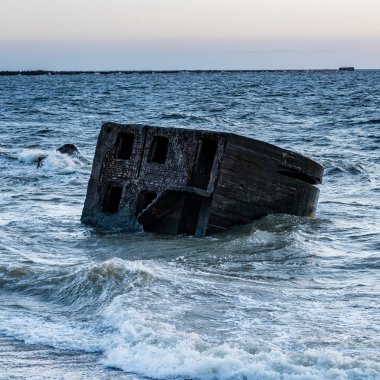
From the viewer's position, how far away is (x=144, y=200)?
1145cm

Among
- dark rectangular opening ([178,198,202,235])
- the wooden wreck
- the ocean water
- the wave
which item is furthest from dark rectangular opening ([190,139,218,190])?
the wave

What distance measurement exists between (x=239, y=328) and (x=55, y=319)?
5.55 ft

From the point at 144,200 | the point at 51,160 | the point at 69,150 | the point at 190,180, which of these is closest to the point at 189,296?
the point at 190,180

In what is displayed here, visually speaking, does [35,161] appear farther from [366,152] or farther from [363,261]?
[363,261]

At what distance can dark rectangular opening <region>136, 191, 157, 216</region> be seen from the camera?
37.3 feet

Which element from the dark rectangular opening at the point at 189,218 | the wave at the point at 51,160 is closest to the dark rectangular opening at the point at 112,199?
the dark rectangular opening at the point at 189,218

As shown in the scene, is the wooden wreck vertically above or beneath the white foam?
above

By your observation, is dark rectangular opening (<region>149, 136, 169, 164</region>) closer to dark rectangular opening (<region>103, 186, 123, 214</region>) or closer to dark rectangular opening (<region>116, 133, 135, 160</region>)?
dark rectangular opening (<region>116, 133, 135, 160</region>)

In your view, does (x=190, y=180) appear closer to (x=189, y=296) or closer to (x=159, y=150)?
(x=159, y=150)

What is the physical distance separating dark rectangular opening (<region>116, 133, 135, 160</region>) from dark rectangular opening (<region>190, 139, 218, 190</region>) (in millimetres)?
1226

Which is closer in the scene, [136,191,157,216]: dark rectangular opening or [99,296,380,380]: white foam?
[99,296,380,380]: white foam

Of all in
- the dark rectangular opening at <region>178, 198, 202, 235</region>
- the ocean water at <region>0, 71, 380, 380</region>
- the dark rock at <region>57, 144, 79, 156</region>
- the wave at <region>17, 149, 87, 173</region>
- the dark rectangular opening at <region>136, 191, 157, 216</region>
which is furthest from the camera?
the dark rock at <region>57, 144, 79, 156</region>

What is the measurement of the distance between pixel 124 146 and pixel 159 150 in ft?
2.03

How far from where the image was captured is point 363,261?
1018 cm
